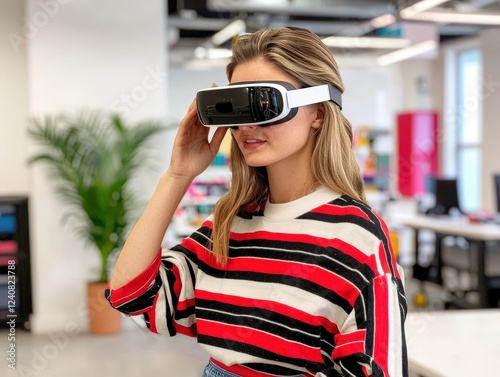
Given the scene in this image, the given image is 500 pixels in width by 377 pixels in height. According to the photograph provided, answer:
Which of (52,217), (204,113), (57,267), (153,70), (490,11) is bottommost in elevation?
(57,267)

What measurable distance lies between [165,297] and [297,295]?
33cm

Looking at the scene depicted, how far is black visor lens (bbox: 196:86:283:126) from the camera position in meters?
1.05

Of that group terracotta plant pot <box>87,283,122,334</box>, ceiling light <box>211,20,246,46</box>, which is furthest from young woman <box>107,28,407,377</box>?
ceiling light <box>211,20,246,46</box>

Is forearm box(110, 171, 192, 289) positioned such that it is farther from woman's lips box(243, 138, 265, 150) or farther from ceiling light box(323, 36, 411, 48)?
ceiling light box(323, 36, 411, 48)

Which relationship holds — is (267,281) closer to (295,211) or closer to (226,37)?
(295,211)

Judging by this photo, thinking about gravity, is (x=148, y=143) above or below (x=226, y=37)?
below

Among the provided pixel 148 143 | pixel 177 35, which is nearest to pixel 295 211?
pixel 148 143

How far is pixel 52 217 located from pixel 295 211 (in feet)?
14.6

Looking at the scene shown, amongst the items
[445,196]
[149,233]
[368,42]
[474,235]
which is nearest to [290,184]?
[149,233]

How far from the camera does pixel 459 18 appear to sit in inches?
223

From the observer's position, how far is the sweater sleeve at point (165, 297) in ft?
3.92

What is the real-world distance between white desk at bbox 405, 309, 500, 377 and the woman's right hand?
875mm

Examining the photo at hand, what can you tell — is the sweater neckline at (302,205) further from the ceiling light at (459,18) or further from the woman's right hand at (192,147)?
the ceiling light at (459,18)

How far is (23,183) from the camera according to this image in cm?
555
